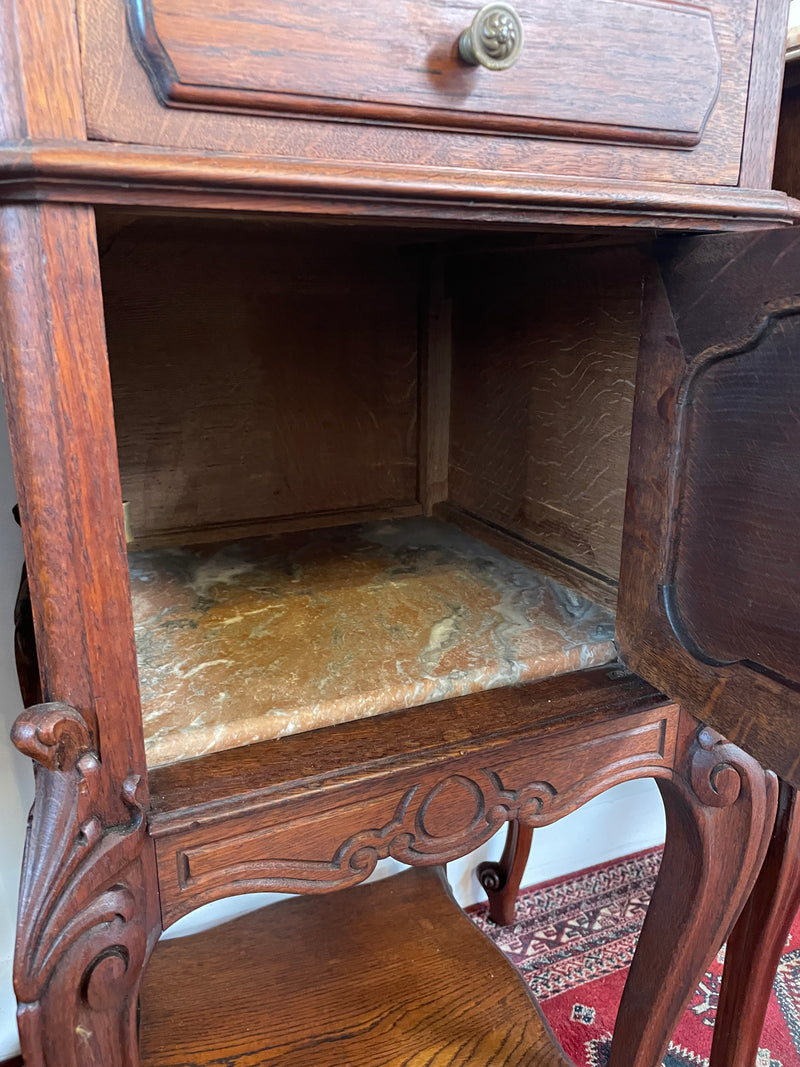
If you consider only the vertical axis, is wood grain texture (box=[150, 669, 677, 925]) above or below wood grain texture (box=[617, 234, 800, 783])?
below

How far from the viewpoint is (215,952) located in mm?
984

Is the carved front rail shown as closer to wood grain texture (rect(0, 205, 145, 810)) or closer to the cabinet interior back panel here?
wood grain texture (rect(0, 205, 145, 810))

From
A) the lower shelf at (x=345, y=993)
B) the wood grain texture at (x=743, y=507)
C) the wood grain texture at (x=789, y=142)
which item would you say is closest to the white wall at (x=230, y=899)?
the lower shelf at (x=345, y=993)

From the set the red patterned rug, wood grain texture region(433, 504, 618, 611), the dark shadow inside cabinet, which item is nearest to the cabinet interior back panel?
the dark shadow inside cabinet

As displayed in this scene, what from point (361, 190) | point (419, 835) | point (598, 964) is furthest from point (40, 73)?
point (598, 964)

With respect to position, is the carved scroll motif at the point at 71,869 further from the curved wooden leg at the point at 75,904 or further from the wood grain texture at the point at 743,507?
the wood grain texture at the point at 743,507

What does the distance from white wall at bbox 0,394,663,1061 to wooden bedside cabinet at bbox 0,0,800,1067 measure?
0.41ft

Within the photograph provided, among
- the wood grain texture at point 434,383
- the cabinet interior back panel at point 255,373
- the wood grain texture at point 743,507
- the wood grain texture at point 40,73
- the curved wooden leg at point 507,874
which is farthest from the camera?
the curved wooden leg at point 507,874

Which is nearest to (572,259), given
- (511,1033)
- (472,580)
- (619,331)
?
(619,331)

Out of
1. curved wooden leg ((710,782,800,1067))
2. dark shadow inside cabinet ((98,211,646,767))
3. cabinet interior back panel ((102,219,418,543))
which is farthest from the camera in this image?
cabinet interior back panel ((102,219,418,543))

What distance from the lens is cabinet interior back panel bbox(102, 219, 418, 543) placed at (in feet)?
2.88

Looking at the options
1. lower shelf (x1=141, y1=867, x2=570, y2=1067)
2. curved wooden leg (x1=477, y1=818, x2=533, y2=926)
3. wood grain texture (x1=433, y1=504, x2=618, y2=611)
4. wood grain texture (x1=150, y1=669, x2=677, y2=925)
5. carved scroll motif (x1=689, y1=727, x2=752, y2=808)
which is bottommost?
curved wooden leg (x1=477, y1=818, x2=533, y2=926)

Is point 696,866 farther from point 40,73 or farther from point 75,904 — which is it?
point 40,73

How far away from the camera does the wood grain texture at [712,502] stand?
0.49m
